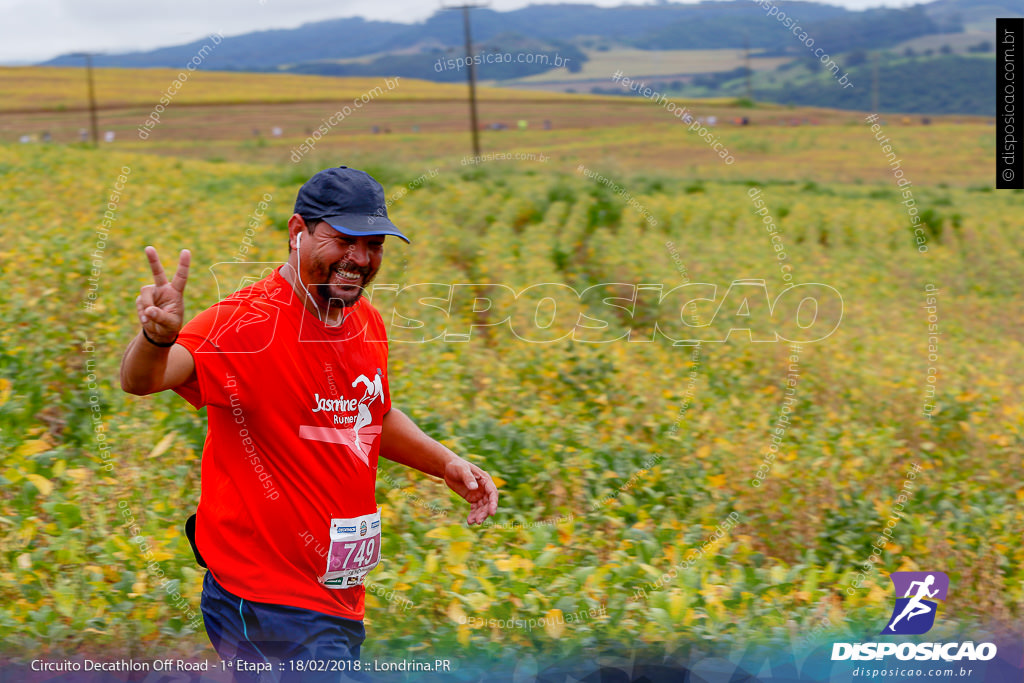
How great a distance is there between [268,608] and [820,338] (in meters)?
8.90

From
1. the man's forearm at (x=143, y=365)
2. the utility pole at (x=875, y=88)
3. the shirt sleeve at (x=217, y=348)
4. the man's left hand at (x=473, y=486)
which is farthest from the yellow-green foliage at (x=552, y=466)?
the utility pole at (x=875, y=88)

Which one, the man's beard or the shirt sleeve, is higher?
the man's beard

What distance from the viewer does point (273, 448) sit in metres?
2.67

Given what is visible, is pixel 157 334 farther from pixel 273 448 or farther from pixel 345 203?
pixel 345 203

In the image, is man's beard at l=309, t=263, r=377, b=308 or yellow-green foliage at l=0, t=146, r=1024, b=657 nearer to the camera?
man's beard at l=309, t=263, r=377, b=308

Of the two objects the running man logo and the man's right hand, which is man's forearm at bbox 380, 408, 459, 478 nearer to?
the man's right hand

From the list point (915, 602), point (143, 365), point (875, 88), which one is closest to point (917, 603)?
point (915, 602)

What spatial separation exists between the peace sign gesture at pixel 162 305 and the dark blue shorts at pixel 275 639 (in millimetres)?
875

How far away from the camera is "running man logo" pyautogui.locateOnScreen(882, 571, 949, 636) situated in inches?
154

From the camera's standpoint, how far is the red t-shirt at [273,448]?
2607 mm

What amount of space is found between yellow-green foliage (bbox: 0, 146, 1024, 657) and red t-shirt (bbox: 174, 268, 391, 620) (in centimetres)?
104

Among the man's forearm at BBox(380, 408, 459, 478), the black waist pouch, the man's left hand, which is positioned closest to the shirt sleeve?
the black waist pouch

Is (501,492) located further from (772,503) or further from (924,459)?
(924,459)

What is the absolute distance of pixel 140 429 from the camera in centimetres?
555
